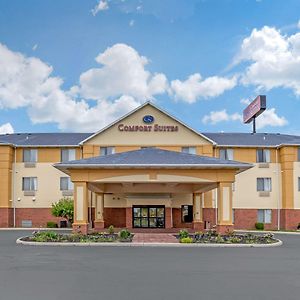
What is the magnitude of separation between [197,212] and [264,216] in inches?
276

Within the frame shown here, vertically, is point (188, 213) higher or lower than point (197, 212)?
lower

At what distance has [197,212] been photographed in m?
39.2

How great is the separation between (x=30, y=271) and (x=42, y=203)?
29.8 m

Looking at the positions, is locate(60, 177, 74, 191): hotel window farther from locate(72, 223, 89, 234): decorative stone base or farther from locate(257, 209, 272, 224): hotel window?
locate(257, 209, 272, 224): hotel window

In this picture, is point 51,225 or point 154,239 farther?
point 51,225

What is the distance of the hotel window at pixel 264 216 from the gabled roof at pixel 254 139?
576cm

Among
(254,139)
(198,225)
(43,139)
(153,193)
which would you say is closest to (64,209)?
(153,193)

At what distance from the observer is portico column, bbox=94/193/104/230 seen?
128 feet

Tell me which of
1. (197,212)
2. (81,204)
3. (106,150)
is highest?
(106,150)

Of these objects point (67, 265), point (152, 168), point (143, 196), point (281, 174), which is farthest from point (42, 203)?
point (67, 265)

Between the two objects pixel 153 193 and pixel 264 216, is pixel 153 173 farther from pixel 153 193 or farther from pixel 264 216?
pixel 264 216

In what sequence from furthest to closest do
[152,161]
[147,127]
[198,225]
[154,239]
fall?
[147,127]
[198,225]
[152,161]
[154,239]

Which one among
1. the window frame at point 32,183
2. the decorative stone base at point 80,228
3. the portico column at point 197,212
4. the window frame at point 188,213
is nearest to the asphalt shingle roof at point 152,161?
the decorative stone base at point 80,228

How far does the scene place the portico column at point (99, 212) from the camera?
39125 mm
